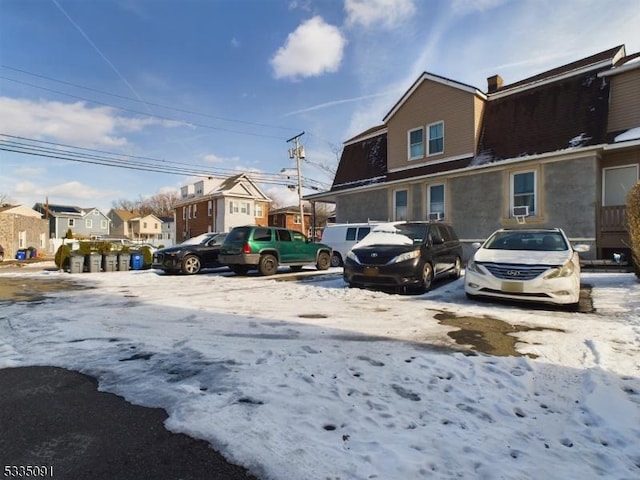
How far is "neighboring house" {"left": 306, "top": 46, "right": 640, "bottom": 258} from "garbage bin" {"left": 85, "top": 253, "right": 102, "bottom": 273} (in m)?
12.7

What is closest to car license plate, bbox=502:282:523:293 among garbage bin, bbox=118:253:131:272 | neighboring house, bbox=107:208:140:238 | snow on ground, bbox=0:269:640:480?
snow on ground, bbox=0:269:640:480

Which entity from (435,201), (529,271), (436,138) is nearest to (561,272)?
(529,271)

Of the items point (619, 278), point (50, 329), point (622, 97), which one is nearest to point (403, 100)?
point (622, 97)

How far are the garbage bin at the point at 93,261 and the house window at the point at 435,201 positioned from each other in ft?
48.3

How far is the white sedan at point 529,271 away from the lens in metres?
6.49

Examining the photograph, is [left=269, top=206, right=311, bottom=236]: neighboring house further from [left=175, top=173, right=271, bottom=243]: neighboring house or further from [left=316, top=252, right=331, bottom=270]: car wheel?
[left=316, top=252, right=331, bottom=270]: car wheel

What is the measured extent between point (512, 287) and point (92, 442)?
6559 mm

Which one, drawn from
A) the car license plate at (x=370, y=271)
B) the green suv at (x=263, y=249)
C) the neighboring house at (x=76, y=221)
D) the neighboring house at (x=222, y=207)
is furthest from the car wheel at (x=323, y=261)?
the neighboring house at (x=76, y=221)

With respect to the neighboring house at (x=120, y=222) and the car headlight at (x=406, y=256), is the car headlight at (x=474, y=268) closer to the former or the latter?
the car headlight at (x=406, y=256)

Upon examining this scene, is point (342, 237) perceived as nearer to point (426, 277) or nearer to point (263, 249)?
point (263, 249)

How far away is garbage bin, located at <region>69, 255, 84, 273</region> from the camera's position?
1515 centimetres

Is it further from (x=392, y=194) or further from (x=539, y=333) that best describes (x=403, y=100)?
(x=539, y=333)

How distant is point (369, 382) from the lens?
3484 millimetres

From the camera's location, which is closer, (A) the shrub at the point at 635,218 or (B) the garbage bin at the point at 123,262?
(A) the shrub at the point at 635,218
